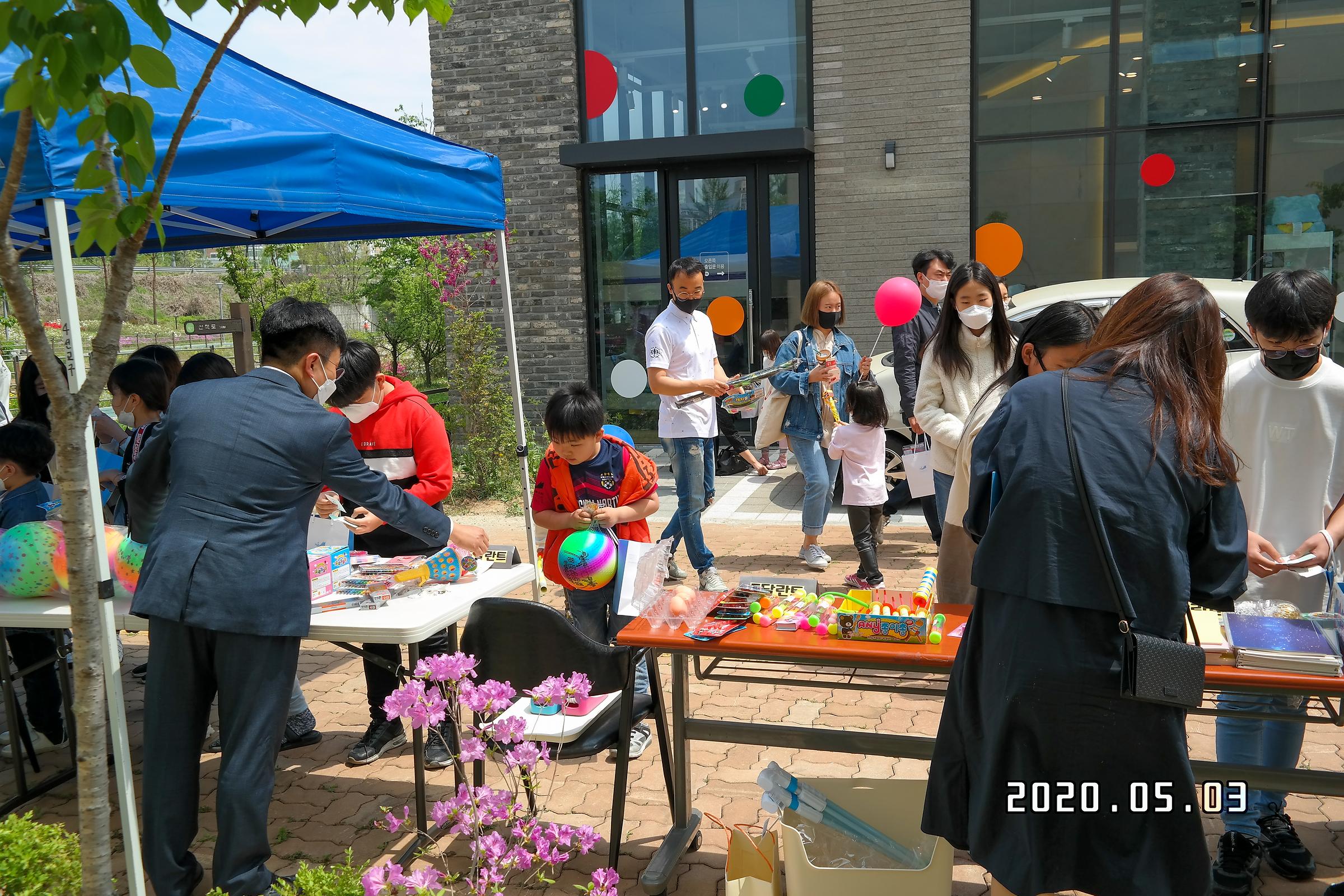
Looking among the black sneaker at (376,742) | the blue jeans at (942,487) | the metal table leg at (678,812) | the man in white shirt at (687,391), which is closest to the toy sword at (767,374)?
the man in white shirt at (687,391)

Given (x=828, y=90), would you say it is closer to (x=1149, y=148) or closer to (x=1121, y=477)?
(x=1149, y=148)

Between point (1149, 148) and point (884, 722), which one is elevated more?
point (1149, 148)

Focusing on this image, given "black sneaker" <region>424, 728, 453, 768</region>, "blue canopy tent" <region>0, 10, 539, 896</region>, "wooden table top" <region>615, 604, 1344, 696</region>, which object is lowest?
"black sneaker" <region>424, 728, 453, 768</region>

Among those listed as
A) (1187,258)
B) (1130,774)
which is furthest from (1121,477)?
(1187,258)

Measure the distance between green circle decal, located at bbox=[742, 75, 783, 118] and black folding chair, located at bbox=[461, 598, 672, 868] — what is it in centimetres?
838

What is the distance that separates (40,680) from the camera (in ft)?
14.6

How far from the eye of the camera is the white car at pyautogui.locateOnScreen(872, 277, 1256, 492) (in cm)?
677

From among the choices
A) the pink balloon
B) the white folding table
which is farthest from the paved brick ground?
the pink balloon

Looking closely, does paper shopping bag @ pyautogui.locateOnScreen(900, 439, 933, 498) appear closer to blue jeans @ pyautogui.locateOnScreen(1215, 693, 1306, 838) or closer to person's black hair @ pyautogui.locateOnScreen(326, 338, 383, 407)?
blue jeans @ pyautogui.locateOnScreen(1215, 693, 1306, 838)

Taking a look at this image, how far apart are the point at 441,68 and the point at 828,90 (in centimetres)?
433

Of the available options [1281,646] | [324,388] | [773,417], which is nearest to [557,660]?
[324,388]

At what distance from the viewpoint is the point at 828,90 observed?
10117 millimetres

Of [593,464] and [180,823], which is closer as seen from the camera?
[180,823]

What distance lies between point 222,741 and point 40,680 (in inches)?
81.7
